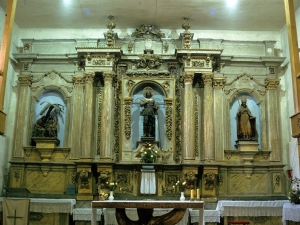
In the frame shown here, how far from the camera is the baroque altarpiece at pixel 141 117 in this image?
37.6 feet

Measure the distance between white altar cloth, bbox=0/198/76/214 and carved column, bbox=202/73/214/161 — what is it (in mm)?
4058

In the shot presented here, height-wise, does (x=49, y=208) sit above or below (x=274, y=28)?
below

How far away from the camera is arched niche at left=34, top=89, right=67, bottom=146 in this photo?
1221 cm

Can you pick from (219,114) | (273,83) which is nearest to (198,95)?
(219,114)

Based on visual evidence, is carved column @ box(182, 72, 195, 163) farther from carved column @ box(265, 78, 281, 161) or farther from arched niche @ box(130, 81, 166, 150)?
carved column @ box(265, 78, 281, 161)

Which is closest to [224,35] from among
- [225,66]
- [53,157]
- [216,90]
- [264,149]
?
[225,66]

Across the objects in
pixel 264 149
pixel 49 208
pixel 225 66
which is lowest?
pixel 49 208

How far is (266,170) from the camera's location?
38.1 ft

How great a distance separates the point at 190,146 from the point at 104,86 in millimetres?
3127

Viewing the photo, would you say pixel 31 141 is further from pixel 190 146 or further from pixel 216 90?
pixel 216 90

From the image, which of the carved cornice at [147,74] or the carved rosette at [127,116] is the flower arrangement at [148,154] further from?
the carved cornice at [147,74]

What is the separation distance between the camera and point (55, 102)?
12523mm

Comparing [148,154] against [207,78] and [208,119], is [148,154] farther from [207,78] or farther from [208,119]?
[207,78]

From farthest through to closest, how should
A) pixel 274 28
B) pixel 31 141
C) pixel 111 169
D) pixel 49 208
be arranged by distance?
pixel 274 28 → pixel 31 141 → pixel 111 169 → pixel 49 208
